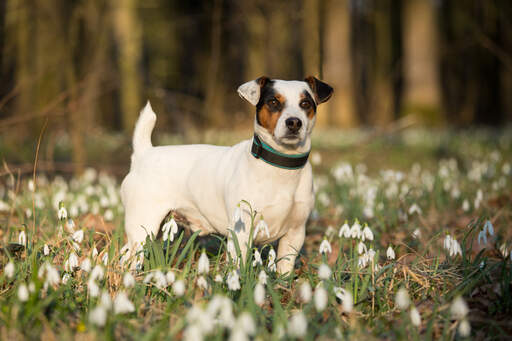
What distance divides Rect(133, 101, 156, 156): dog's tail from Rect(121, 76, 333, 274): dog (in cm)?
1

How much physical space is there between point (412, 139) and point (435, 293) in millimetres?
10485

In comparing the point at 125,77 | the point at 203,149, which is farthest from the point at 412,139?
the point at 203,149

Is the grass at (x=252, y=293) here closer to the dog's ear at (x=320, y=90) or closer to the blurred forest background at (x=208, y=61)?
the dog's ear at (x=320, y=90)

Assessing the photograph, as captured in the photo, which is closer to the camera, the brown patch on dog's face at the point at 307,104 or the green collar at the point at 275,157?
the green collar at the point at 275,157

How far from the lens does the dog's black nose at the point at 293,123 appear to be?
330 centimetres

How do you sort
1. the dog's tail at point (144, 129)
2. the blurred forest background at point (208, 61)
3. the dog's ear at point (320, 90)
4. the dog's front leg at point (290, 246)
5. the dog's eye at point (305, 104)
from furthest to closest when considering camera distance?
1. the blurred forest background at point (208, 61)
2. the dog's tail at point (144, 129)
3. the dog's ear at point (320, 90)
4. the dog's front leg at point (290, 246)
5. the dog's eye at point (305, 104)

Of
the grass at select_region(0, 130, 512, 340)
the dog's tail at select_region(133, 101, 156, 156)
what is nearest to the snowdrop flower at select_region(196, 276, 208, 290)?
the grass at select_region(0, 130, 512, 340)

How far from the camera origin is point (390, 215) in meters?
5.43

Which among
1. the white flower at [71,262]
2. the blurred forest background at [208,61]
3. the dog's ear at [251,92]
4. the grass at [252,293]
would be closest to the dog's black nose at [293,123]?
the dog's ear at [251,92]

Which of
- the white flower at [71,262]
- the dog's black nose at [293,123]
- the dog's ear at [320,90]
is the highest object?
the dog's ear at [320,90]

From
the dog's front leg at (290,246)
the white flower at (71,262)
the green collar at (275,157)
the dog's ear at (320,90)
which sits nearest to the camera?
the white flower at (71,262)

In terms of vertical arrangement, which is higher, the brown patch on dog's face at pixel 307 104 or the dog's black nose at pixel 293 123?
the brown patch on dog's face at pixel 307 104

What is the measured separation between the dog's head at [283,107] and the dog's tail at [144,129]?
107cm

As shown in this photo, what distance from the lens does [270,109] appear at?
3520mm
